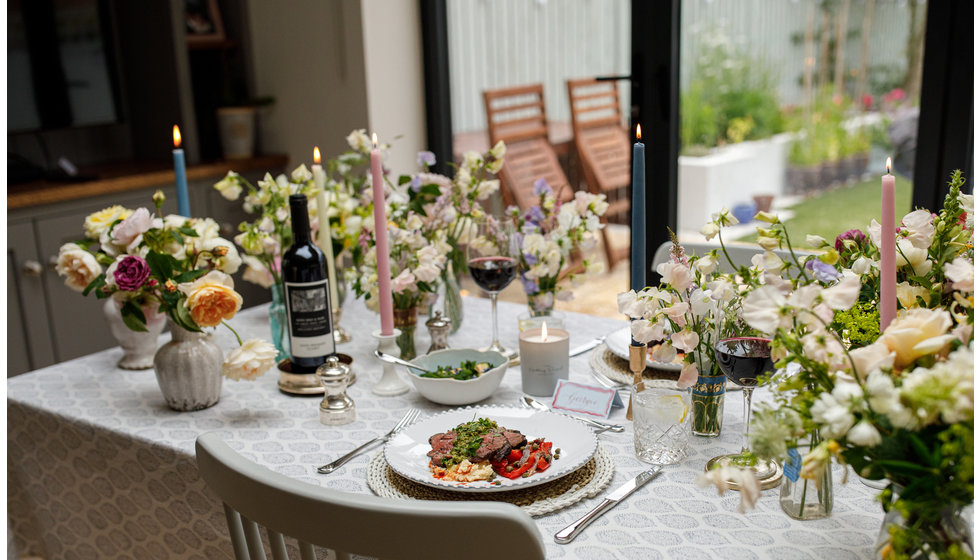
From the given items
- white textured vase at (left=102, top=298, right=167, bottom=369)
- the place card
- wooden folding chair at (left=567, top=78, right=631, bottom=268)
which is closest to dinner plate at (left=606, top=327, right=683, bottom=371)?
the place card

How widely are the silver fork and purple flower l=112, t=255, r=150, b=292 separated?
1.36 ft

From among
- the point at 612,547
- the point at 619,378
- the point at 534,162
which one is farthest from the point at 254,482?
the point at 534,162

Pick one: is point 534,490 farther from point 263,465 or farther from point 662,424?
point 263,465

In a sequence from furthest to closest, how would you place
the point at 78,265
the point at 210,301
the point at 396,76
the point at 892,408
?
the point at 396,76
the point at 78,265
the point at 210,301
the point at 892,408

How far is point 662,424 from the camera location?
1089 mm

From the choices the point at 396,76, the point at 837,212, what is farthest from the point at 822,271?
the point at 396,76

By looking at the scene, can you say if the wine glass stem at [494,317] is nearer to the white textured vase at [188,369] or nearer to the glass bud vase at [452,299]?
the glass bud vase at [452,299]

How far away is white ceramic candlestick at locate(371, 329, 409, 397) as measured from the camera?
4.53 feet

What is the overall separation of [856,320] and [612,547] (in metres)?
0.36

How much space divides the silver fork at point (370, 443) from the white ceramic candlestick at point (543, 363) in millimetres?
184

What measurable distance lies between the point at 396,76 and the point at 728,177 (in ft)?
3.78

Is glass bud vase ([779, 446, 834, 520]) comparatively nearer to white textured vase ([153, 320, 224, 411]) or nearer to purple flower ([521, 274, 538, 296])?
purple flower ([521, 274, 538, 296])

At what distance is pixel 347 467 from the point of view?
114cm

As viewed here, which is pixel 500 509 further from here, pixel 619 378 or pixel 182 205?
pixel 182 205
